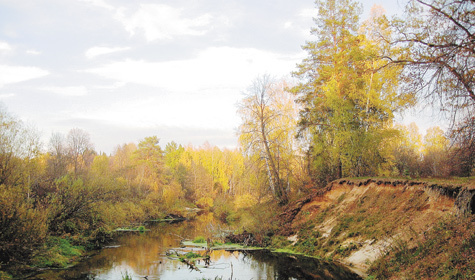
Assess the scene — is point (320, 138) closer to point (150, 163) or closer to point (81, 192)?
point (81, 192)

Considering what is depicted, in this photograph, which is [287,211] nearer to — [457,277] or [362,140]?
[362,140]

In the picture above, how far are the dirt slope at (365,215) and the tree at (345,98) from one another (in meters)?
3.08

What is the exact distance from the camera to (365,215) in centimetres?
1714

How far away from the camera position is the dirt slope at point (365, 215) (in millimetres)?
12744

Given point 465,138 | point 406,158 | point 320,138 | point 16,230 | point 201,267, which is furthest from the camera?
point 406,158

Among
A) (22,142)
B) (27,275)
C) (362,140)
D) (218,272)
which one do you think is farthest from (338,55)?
(27,275)

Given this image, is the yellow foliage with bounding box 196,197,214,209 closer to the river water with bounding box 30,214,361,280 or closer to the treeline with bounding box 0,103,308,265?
the treeline with bounding box 0,103,308,265

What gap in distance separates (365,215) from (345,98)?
11.5m

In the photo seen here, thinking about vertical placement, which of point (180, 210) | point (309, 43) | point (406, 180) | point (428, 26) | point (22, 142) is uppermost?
point (309, 43)

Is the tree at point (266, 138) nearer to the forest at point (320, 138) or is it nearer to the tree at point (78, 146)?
the forest at point (320, 138)

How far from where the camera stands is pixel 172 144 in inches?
3474

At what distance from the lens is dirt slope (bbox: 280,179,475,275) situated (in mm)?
12744

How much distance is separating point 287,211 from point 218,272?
1051 centimetres

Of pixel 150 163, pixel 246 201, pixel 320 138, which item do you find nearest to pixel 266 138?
pixel 320 138
